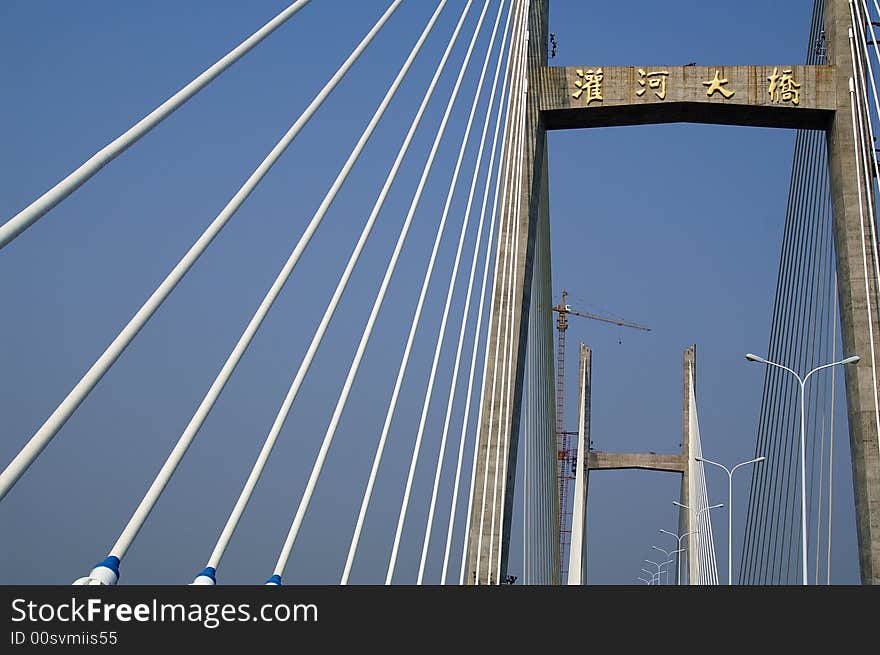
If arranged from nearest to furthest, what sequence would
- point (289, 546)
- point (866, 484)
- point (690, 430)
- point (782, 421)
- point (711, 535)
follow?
point (289, 546) → point (866, 484) → point (782, 421) → point (711, 535) → point (690, 430)

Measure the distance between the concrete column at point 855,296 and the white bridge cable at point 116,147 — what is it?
10.9 metres

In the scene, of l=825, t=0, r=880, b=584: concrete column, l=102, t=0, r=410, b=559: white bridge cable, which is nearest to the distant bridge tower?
l=825, t=0, r=880, b=584: concrete column

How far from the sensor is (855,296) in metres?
15.6

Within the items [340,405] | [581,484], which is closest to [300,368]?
[340,405]

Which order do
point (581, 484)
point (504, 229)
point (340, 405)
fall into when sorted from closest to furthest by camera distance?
point (340, 405) < point (504, 229) < point (581, 484)

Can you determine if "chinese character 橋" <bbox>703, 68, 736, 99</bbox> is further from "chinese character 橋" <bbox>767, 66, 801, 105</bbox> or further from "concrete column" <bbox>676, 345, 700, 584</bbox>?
"concrete column" <bbox>676, 345, 700, 584</bbox>

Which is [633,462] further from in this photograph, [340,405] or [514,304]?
[340,405]

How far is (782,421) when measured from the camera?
21.9 m

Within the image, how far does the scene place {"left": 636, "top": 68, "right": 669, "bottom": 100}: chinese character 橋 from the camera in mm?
16672

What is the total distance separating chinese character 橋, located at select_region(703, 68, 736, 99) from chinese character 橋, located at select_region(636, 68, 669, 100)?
56cm

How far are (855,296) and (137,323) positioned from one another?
1263 cm
